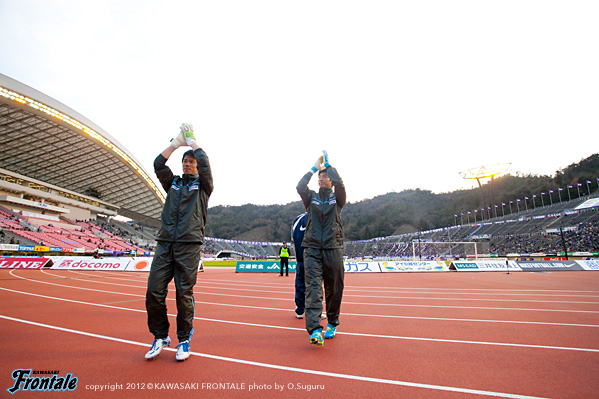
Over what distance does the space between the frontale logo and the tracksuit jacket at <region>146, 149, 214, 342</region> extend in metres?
0.72

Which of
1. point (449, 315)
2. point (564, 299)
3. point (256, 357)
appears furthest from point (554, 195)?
point (256, 357)

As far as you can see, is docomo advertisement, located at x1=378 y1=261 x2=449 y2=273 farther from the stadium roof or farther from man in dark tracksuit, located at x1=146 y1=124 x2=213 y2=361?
the stadium roof

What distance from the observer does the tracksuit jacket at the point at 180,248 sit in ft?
9.94

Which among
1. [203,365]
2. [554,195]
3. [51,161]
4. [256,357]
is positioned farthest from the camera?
[554,195]

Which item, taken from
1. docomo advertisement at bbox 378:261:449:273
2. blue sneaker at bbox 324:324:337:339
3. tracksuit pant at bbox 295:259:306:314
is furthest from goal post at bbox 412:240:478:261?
blue sneaker at bbox 324:324:337:339

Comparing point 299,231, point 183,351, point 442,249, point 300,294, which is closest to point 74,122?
point 299,231

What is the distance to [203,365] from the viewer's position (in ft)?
9.23

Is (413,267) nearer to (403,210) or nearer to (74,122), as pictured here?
(74,122)

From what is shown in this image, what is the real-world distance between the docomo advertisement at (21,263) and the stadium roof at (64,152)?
14560 millimetres

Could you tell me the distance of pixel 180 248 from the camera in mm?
3111

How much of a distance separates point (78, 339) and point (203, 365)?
1.98m

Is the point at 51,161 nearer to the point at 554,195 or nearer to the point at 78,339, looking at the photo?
the point at 78,339

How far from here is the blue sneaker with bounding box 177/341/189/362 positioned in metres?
2.89

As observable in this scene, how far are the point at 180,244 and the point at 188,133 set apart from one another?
121 centimetres
